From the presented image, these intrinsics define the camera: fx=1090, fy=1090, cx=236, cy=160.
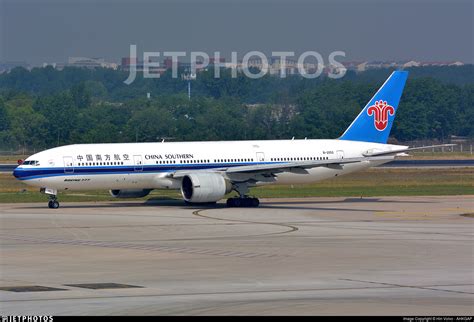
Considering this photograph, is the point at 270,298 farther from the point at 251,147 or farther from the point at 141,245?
the point at 251,147

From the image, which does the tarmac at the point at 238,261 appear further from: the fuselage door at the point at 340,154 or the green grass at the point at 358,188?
the green grass at the point at 358,188

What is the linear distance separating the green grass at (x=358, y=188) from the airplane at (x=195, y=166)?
18.0ft

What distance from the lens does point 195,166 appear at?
2456 inches

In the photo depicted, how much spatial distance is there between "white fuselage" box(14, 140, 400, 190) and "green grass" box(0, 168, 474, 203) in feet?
19.3

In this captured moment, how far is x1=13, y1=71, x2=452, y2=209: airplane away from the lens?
59594 mm

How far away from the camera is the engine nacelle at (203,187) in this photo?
59.6 m

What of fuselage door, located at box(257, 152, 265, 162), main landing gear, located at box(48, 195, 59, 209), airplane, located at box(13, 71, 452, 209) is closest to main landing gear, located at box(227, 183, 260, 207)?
airplane, located at box(13, 71, 452, 209)

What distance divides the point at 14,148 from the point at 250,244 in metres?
96.4

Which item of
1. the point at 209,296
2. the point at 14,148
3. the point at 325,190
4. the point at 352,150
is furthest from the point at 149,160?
the point at 14,148

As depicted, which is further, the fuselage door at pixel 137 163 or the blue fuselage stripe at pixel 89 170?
the fuselage door at pixel 137 163

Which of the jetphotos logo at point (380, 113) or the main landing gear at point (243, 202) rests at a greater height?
the jetphotos logo at point (380, 113)

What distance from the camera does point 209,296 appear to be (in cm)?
2748

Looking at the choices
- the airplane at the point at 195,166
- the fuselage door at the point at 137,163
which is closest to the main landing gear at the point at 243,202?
the airplane at the point at 195,166

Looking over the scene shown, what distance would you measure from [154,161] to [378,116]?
1589cm
